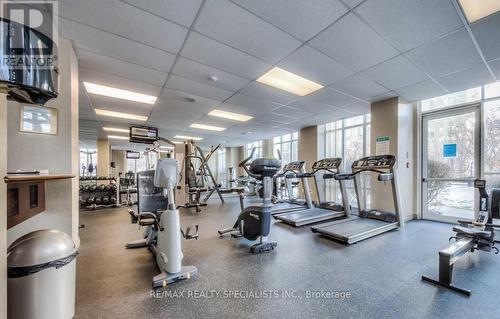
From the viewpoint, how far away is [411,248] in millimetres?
2982

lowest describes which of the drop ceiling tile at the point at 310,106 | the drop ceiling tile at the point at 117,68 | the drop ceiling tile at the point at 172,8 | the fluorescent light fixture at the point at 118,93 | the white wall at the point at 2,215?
the white wall at the point at 2,215

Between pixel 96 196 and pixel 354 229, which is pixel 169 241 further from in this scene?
pixel 96 196

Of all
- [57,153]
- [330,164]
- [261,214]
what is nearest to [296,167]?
[330,164]

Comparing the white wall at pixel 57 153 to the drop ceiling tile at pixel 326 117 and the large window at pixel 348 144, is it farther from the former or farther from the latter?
the large window at pixel 348 144

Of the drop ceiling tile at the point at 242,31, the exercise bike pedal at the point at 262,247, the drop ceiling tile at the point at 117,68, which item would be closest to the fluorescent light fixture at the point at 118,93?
the drop ceiling tile at the point at 117,68

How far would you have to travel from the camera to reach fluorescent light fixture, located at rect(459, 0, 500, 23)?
6.43 ft

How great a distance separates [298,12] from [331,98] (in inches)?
109

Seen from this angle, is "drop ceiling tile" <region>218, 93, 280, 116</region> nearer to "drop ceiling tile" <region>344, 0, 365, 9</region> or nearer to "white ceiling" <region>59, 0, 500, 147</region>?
"white ceiling" <region>59, 0, 500, 147</region>

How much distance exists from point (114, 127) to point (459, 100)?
9622 mm

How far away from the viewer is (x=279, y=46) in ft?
8.48

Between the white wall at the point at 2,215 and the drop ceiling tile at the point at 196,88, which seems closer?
the white wall at the point at 2,215

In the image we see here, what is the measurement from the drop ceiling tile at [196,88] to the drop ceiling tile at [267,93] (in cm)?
45

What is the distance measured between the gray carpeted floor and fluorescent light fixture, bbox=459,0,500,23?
2769 millimetres

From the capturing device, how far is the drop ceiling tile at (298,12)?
6.27ft
